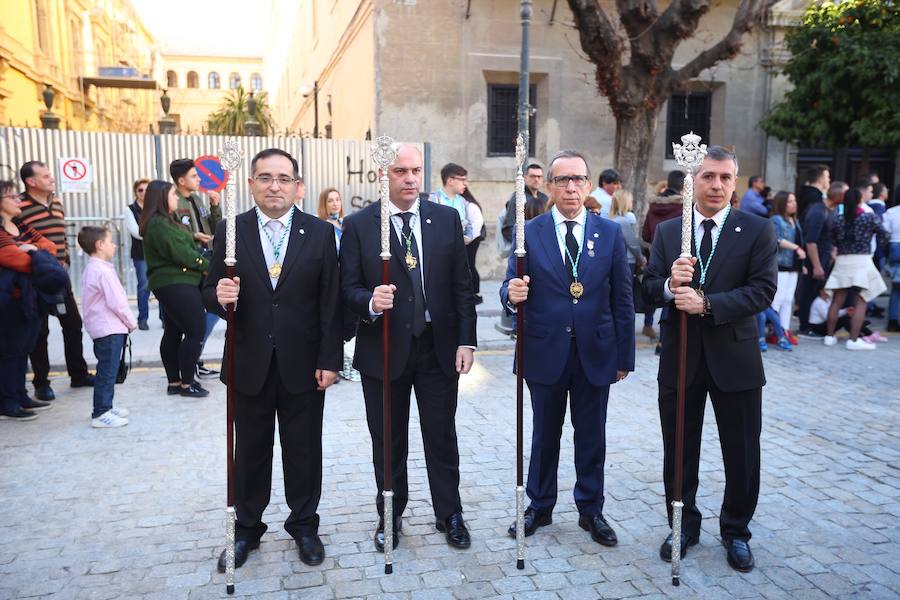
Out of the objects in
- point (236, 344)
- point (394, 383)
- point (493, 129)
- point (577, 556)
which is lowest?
point (577, 556)

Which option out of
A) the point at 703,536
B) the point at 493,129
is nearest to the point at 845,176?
the point at 493,129

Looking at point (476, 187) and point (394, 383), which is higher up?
point (476, 187)

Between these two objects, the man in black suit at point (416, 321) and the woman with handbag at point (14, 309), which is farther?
the woman with handbag at point (14, 309)

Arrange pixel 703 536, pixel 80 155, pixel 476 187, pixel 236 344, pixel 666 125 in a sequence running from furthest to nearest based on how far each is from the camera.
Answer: pixel 666 125, pixel 476 187, pixel 80 155, pixel 703 536, pixel 236 344

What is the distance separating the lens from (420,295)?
3.86 meters

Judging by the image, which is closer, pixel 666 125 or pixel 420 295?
pixel 420 295

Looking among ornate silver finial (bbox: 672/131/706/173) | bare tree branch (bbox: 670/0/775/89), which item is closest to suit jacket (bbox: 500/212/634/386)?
ornate silver finial (bbox: 672/131/706/173)

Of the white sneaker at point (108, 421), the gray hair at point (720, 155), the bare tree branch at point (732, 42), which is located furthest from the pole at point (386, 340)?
the bare tree branch at point (732, 42)

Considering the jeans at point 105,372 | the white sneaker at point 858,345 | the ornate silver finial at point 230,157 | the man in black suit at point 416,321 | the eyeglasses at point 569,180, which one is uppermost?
the ornate silver finial at point 230,157

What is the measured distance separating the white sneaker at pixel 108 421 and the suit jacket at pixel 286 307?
9.14ft

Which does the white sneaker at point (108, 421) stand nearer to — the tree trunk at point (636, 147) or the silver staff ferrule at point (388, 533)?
the silver staff ferrule at point (388, 533)

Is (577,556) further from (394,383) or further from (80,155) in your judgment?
(80,155)

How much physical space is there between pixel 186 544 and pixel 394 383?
4.84 feet

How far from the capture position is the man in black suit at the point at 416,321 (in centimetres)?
Result: 384
